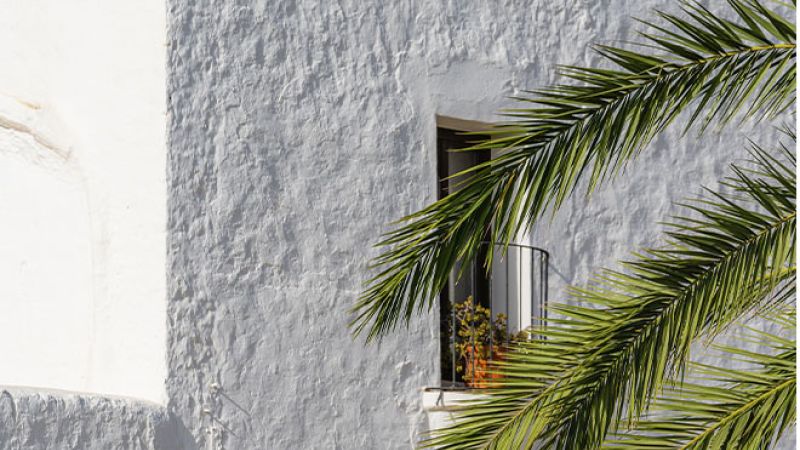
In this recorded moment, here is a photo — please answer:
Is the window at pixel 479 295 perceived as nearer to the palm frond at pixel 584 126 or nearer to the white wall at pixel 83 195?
the white wall at pixel 83 195

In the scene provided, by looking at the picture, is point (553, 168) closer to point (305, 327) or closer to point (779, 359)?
point (779, 359)

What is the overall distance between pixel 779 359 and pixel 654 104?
120 centimetres

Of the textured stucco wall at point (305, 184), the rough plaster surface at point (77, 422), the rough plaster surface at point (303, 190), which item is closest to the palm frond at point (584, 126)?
the rough plaster surface at point (77, 422)

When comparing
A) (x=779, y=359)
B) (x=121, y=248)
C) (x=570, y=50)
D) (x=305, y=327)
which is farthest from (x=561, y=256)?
(x=779, y=359)

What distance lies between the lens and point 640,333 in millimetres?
6262

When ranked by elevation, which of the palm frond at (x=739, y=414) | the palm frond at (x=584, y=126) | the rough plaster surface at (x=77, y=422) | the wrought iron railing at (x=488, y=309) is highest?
the palm frond at (x=584, y=126)

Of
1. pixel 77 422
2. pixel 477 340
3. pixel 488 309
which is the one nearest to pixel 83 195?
pixel 77 422

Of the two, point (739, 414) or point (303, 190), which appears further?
point (303, 190)

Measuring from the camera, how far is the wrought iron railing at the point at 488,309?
1039 centimetres

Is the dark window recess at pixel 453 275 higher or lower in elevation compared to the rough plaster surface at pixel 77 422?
→ higher

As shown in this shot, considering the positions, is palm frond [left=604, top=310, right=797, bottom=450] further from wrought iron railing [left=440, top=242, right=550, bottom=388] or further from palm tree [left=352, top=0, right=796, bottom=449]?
wrought iron railing [left=440, top=242, right=550, bottom=388]

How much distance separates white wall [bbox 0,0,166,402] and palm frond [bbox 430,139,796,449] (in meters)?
3.32

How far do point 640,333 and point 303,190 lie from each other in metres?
4.01

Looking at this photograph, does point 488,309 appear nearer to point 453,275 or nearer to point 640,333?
point 453,275
